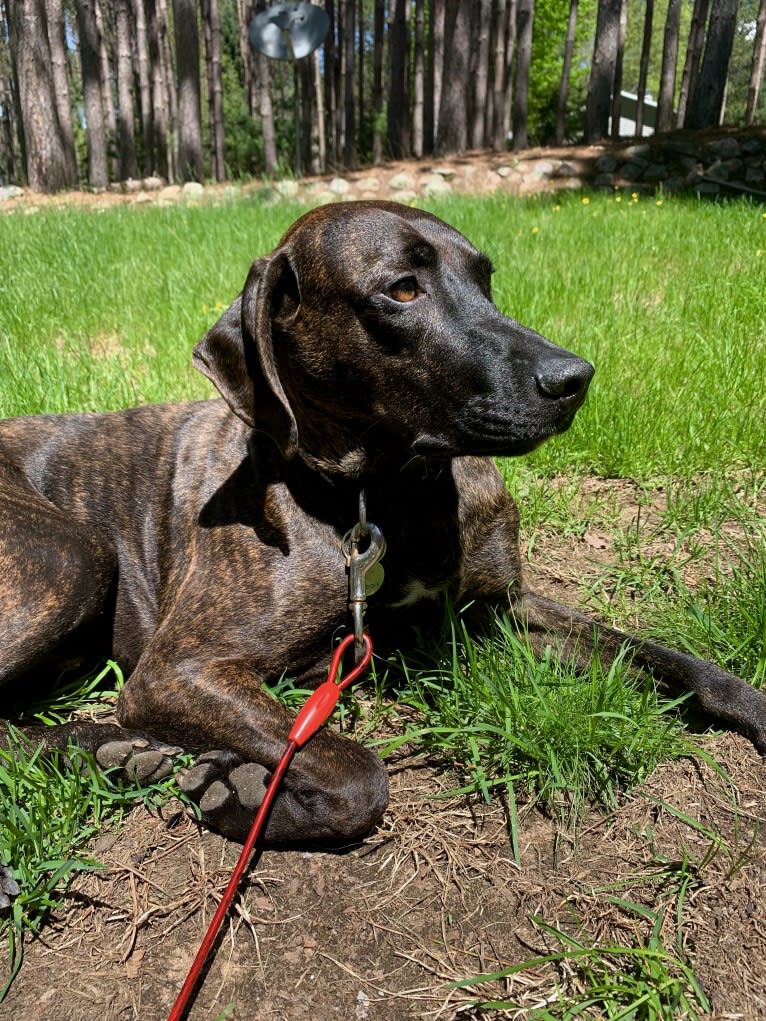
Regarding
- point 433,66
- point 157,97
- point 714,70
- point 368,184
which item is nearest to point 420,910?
point 368,184

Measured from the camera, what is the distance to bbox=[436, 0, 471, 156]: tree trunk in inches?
570

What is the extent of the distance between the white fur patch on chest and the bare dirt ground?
2.03ft

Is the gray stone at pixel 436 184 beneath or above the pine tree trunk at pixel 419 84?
beneath

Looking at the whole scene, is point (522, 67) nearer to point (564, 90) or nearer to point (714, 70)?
point (564, 90)

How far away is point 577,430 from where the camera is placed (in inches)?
169

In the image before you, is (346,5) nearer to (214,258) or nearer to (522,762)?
(214,258)

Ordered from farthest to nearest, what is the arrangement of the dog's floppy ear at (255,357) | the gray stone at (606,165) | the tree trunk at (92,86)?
the tree trunk at (92,86), the gray stone at (606,165), the dog's floppy ear at (255,357)

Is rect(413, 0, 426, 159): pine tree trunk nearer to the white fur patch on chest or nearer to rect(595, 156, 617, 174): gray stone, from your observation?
rect(595, 156, 617, 174): gray stone

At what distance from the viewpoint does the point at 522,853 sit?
2.16 m

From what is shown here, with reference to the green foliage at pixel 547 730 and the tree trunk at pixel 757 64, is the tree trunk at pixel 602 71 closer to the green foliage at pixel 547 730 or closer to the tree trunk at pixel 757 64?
the tree trunk at pixel 757 64

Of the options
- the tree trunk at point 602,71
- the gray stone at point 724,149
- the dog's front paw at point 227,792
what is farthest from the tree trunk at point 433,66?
the dog's front paw at point 227,792

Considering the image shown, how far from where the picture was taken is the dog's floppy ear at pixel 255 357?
2557 millimetres

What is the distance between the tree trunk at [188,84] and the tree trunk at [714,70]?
8288 millimetres

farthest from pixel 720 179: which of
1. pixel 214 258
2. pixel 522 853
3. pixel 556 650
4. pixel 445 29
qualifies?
pixel 522 853
